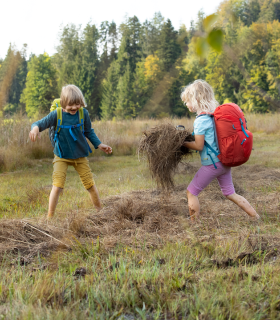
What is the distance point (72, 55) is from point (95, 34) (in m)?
6.39

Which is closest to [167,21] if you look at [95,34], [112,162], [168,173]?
[95,34]

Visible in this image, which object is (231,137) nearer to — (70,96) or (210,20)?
(70,96)

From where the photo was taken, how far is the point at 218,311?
74.7 inches

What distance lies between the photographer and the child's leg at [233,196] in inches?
159

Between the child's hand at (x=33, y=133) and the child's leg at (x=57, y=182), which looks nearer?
the child's hand at (x=33, y=133)

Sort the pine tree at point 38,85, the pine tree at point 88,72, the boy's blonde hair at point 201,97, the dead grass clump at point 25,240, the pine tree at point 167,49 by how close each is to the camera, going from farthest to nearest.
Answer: the pine tree at point 88,72 → the pine tree at point 38,85 → the pine tree at point 167,49 → the boy's blonde hair at point 201,97 → the dead grass clump at point 25,240

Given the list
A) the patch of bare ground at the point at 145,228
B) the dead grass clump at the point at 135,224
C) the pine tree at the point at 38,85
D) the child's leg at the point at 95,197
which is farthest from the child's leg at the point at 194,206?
the pine tree at the point at 38,85

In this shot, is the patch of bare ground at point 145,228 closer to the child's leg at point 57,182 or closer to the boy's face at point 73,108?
the child's leg at point 57,182

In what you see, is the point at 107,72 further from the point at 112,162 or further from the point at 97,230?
the point at 97,230

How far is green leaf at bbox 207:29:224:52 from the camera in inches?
55.0

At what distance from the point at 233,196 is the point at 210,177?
→ 0.40m

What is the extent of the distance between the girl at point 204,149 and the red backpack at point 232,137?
0.10 meters

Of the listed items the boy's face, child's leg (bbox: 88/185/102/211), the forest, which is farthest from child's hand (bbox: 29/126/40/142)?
the forest

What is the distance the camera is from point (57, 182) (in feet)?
14.8
